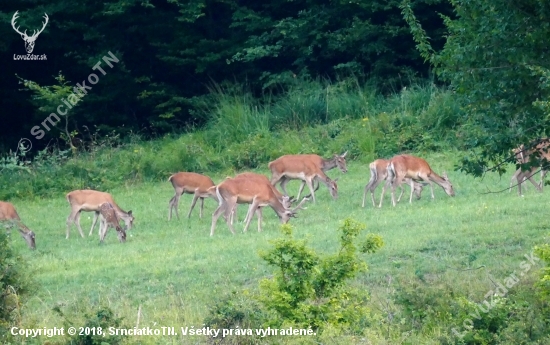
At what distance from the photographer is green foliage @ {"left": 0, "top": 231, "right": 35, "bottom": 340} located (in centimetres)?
1074

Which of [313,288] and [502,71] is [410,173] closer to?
[502,71]

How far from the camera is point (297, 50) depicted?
113ft

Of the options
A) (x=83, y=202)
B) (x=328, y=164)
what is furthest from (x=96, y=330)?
(x=328, y=164)

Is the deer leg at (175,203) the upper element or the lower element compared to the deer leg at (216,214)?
lower

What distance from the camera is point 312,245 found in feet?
51.2

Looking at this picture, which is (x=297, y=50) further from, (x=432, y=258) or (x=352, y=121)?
(x=432, y=258)

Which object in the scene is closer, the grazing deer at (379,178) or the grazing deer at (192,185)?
the grazing deer at (379,178)

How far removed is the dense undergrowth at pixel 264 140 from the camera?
26.6m

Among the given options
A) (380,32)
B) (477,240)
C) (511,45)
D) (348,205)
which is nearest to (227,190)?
(348,205)

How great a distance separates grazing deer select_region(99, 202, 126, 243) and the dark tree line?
13.7 meters

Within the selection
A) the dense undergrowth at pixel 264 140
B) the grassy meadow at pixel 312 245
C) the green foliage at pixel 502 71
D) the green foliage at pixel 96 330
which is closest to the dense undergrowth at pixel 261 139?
the dense undergrowth at pixel 264 140

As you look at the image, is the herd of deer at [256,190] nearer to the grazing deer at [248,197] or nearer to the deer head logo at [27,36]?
the grazing deer at [248,197]

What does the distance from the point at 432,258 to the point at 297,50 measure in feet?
69.0

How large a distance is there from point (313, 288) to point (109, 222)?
8.71 metres
